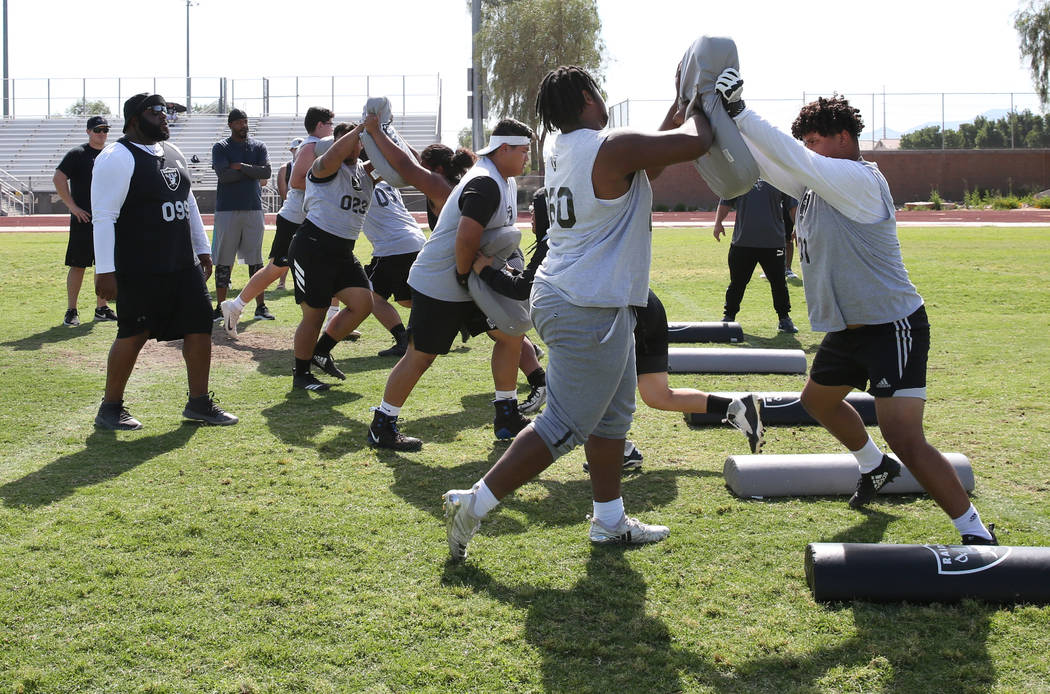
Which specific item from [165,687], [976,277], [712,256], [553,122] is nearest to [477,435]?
[553,122]

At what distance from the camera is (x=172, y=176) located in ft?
21.0

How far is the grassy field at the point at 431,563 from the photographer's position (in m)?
3.27

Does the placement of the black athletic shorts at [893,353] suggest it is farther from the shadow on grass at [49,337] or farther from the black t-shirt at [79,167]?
the black t-shirt at [79,167]

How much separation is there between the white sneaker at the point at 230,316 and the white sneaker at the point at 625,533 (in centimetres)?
628

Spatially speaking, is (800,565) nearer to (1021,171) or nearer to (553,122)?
(553,122)

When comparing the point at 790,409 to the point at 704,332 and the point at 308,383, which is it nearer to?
the point at 704,332

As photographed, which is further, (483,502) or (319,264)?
(319,264)

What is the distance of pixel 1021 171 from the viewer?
139 ft

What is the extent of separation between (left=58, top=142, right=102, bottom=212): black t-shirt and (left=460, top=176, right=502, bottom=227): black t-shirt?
6.72 m

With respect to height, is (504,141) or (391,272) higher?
(504,141)

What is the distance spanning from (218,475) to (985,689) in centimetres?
397

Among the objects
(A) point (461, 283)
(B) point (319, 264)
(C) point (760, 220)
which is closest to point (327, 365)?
(B) point (319, 264)

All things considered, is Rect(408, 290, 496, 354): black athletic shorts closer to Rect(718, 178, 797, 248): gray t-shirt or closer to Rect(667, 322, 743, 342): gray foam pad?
Rect(667, 322, 743, 342): gray foam pad

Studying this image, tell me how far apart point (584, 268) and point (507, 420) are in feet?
8.17
